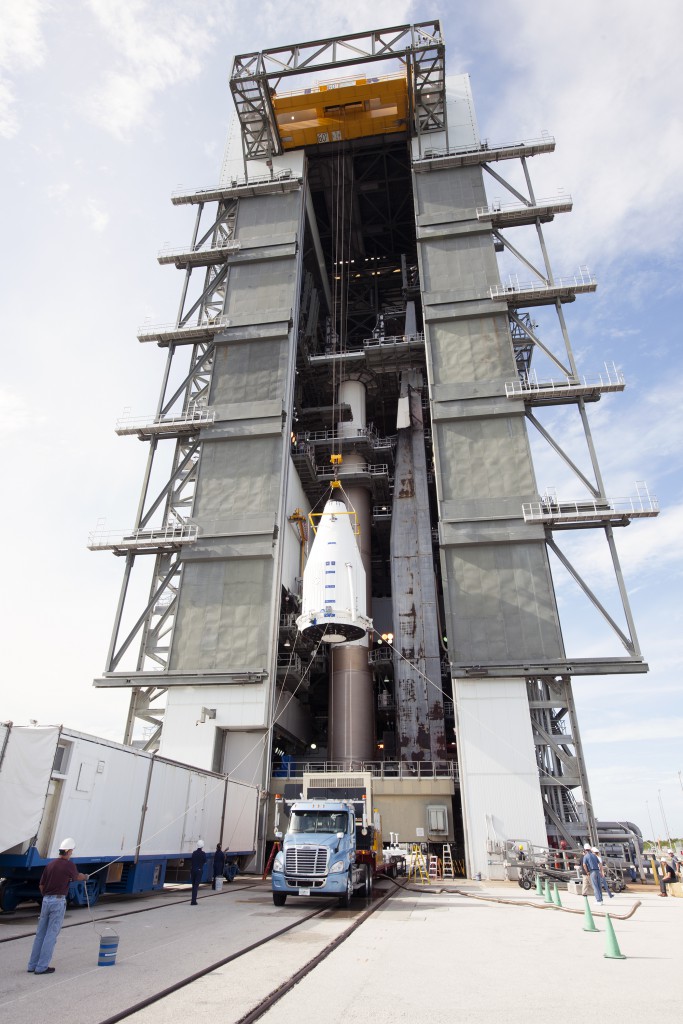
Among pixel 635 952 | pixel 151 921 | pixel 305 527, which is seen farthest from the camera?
pixel 305 527

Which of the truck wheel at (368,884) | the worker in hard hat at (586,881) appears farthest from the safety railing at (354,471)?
the truck wheel at (368,884)

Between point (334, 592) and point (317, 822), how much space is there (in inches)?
404

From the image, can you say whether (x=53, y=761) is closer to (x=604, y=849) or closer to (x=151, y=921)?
(x=151, y=921)

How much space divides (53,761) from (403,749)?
22.2 metres

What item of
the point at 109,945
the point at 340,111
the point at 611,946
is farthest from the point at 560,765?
the point at 340,111

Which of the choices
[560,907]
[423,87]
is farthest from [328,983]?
[423,87]

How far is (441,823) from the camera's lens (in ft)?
91.1

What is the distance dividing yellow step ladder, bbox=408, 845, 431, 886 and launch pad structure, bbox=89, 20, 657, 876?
1.55 m

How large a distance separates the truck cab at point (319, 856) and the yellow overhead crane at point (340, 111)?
139 ft

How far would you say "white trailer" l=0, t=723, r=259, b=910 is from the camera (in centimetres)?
1300

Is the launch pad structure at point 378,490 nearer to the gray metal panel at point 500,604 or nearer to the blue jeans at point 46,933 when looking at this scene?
the gray metal panel at point 500,604

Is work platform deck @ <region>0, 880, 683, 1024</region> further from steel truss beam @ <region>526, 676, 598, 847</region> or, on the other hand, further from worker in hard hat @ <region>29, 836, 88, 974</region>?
steel truss beam @ <region>526, 676, 598, 847</region>

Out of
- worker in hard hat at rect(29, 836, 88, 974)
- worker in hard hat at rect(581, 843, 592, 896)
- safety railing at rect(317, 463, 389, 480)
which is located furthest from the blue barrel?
safety railing at rect(317, 463, 389, 480)

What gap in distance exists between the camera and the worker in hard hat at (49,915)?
328 inches
